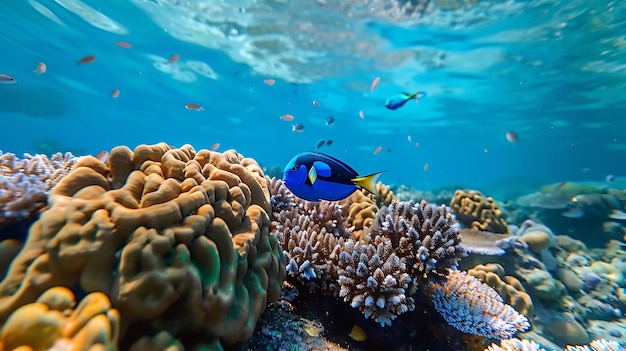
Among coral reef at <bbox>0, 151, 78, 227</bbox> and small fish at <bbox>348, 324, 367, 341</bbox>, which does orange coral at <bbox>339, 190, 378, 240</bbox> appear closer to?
small fish at <bbox>348, 324, 367, 341</bbox>

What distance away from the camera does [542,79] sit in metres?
20.8

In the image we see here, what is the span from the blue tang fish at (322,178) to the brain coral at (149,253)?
51 centimetres

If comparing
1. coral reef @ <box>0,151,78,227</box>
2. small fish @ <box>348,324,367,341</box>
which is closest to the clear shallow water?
coral reef @ <box>0,151,78,227</box>

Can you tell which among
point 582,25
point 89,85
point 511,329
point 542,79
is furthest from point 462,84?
point 89,85

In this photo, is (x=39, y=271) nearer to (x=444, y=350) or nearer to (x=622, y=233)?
(x=444, y=350)

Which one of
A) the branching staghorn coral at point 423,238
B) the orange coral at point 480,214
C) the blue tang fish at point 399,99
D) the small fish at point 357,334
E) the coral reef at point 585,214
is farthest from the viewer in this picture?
the coral reef at point 585,214

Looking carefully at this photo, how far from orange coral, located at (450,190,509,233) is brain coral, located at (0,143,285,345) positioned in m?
5.83

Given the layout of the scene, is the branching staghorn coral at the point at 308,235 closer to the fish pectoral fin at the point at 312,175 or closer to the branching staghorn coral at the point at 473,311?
the fish pectoral fin at the point at 312,175

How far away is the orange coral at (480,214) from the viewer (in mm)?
6359

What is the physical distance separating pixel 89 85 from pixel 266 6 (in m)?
25.4

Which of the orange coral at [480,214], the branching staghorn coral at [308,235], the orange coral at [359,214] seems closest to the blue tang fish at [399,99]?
the orange coral at [359,214]

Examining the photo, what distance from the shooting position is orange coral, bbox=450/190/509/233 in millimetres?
6359

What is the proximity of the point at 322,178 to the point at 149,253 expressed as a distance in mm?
1224

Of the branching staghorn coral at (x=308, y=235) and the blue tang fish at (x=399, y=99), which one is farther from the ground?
the blue tang fish at (x=399, y=99)
